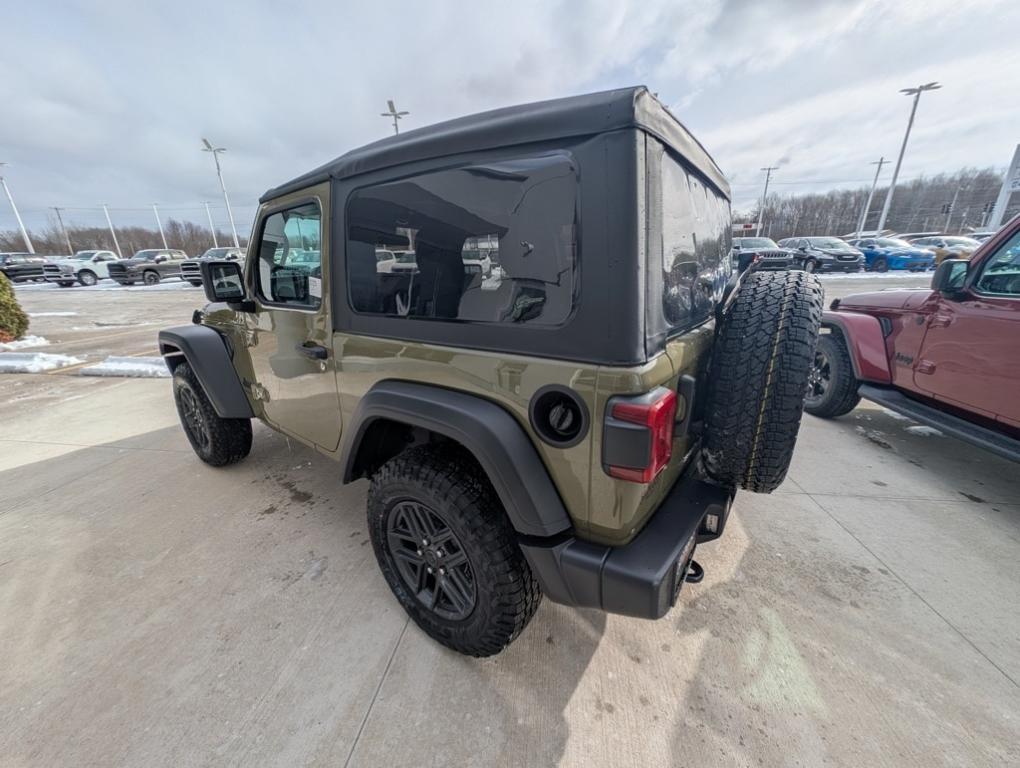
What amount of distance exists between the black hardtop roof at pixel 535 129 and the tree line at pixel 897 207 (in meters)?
70.9

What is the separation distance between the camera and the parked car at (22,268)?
902 inches

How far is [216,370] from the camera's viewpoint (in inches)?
114

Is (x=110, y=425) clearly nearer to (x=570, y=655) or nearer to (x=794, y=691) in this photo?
(x=570, y=655)

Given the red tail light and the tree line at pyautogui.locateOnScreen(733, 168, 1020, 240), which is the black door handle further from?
the tree line at pyautogui.locateOnScreen(733, 168, 1020, 240)

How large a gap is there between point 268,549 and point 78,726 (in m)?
0.99

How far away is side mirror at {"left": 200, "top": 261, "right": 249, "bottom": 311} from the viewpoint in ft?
8.38

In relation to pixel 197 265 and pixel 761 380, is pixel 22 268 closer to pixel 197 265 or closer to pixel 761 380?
pixel 197 265

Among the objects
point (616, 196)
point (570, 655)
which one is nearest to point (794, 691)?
point (570, 655)

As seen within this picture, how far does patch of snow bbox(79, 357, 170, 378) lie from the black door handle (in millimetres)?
5284

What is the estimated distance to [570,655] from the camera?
73.2 inches

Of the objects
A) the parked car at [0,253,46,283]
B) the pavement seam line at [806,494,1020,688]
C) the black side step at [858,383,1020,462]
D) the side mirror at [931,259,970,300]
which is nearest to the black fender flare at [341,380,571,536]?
the pavement seam line at [806,494,1020,688]

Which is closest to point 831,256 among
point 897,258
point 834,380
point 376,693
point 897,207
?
point 897,258

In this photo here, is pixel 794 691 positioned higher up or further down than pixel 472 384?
further down

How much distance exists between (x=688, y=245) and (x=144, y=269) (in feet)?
94.8
